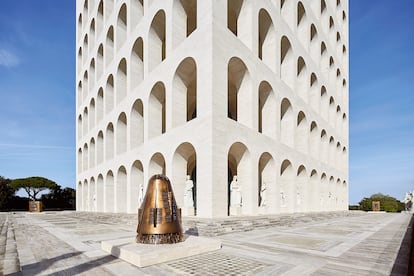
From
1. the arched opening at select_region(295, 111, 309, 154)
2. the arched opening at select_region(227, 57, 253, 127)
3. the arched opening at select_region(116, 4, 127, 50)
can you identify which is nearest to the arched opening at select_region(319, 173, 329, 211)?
the arched opening at select_region(295, 111, 309, 154)

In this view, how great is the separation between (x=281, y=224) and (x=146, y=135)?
10.9 m

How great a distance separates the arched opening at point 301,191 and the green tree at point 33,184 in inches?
2030

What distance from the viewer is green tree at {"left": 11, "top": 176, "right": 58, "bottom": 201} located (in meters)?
52.4

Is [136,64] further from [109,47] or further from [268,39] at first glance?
[268,39]

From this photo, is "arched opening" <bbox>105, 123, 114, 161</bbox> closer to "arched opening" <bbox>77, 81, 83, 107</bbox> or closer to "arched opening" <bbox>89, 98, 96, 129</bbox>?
"arched opening" <bbox>89, 98, 96, 129</bbox>

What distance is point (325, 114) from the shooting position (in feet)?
104

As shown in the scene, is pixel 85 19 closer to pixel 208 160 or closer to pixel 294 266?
pixel 208 160

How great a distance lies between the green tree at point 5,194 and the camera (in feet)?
158

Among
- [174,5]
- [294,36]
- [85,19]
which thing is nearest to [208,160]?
[174,5]

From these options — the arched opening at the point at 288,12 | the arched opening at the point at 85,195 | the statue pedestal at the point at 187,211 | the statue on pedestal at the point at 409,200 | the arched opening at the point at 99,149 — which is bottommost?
the statue on pedestal at the point at 409,200

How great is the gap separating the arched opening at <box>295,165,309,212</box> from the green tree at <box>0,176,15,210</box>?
51409 mm

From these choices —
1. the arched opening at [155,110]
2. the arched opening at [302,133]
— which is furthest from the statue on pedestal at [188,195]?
the arched opening at [302,133]

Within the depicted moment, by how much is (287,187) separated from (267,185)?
144 inches

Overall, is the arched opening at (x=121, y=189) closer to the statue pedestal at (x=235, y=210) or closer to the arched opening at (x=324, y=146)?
the statue pedestal at (x=235, y=210)
